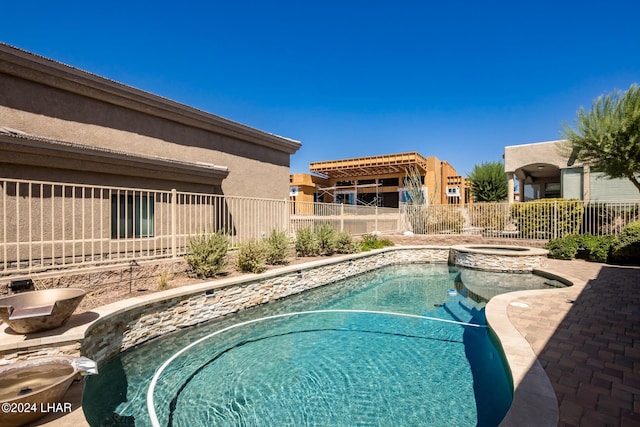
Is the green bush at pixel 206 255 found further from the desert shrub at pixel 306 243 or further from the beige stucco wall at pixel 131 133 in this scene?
the beige stucco wall at pixel 131 133

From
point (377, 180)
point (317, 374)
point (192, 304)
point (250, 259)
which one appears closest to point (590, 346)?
point (317, 374)

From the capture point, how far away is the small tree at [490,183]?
27.2 meters

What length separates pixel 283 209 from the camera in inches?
455

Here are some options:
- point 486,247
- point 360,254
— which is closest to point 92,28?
point 360,254

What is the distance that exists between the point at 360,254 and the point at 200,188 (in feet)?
21.0

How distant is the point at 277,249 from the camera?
9594 millimetres

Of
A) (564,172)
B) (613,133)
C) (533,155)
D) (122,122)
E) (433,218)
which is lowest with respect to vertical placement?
(433,218)

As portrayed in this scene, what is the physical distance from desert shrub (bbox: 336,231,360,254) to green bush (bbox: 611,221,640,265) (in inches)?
366

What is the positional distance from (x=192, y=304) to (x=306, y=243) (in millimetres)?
5720

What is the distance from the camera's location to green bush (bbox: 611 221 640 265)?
1073 centimetres

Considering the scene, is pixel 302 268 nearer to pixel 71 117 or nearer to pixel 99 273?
pixel 99 273

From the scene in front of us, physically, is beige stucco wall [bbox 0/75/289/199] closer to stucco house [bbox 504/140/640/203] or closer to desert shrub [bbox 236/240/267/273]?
desert shrub [bbox 236/240/267/273]

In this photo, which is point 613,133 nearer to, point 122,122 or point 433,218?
point 433,218

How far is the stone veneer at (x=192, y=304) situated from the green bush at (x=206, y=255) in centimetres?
82
